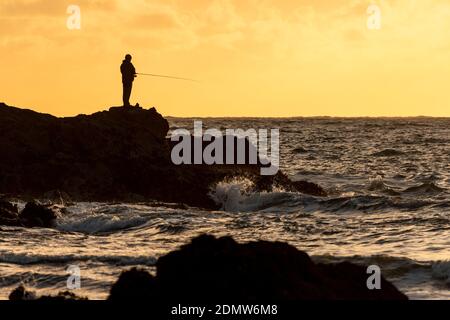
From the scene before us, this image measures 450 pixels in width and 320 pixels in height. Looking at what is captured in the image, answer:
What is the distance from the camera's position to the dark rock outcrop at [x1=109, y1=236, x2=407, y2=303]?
7.60 m

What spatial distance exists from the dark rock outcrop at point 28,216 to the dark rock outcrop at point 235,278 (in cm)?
1013

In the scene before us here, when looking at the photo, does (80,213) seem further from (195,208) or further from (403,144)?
(403,144)

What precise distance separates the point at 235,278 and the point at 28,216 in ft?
36.2

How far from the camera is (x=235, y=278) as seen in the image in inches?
301

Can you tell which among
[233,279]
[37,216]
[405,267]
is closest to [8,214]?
[37,216]

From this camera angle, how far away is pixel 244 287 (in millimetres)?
7586

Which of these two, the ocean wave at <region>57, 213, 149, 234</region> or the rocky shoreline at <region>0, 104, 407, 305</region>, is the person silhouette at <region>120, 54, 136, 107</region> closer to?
the rocky shoreline at <region>0, 104, 407, 305</region>

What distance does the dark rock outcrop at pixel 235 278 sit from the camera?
760cm

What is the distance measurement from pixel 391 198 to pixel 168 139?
5630mm

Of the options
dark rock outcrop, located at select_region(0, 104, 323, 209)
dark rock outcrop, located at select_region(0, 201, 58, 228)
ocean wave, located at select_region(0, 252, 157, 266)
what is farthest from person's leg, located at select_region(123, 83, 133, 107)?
ocean wave, located at select_region(0, 252, 157, 266)

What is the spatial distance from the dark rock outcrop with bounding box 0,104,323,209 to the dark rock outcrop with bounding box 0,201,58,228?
3021mm

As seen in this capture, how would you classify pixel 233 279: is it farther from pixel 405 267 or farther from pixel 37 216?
pixel 37 216

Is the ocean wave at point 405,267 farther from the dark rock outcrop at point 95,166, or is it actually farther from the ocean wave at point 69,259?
the dark rock outcrop at point 95,166
